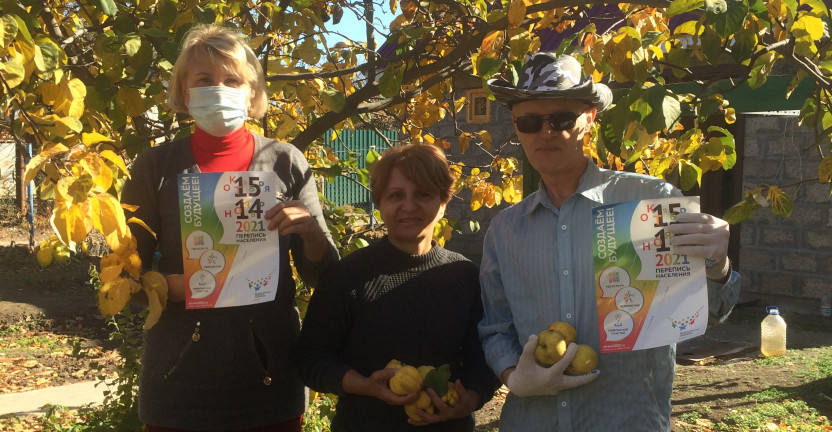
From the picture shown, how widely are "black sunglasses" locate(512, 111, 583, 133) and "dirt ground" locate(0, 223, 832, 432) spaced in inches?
123

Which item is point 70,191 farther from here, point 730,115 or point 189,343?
point 730,115

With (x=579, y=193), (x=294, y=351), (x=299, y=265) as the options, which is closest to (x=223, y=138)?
(x=299, y=265)

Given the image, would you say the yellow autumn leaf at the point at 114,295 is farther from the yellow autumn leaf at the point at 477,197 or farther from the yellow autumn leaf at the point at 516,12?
the yellow autumn leaf at the point at 477,197

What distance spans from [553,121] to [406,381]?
2.48ft

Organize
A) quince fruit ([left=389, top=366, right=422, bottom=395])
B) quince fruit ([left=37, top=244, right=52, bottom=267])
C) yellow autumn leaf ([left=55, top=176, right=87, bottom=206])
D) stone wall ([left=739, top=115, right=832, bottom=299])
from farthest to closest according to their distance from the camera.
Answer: stone wall ([left=739, top=115, right=832, bottom=299]) → quince fruit ([left=37, top=244, right=52, bottom=267]) → quince fruit ([left=389, top=366, right=422, bottom=395]) → yellow autumn leaf ([left=55, top=176, right=87, bottom=206])

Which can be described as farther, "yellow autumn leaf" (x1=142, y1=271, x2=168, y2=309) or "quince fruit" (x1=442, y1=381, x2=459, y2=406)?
"quince fruit" (x1=442, y1=381, x2=459, y2=406)

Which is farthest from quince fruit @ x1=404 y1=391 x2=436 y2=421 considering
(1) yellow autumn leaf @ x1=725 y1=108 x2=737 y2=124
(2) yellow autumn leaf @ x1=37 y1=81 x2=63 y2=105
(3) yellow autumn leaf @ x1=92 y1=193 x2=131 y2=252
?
(1) yellow autumn leaf @ x1=725 y1=108 x2=737 y2=124

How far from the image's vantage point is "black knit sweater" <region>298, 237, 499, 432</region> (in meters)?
2.25

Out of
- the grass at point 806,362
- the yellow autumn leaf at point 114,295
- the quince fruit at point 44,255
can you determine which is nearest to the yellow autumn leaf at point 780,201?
the yellow autumn leaf at point 114,295

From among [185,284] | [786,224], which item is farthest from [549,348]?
[786,224]

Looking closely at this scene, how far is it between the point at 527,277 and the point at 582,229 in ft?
0.60

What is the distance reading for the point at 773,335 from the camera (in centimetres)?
614

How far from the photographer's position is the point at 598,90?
2.10 metres

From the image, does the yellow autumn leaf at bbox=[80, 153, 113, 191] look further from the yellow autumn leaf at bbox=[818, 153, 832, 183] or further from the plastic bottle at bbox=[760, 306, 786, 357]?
the plastic bottle at bbox=[760, 306, 786, 357]
